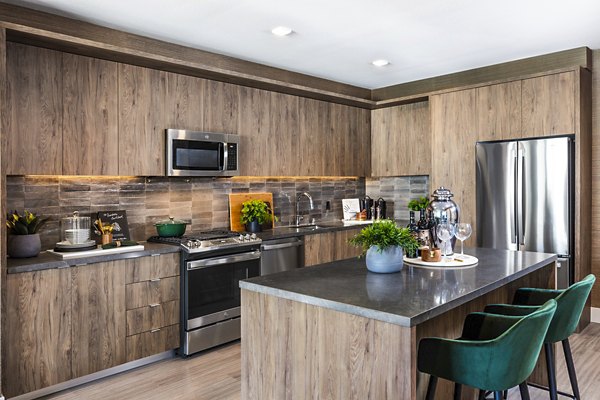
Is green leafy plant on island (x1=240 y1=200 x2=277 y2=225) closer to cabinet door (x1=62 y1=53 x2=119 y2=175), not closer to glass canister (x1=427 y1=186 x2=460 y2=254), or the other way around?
cabinet door (x1=62 y1=53 x2=119 y2=175)

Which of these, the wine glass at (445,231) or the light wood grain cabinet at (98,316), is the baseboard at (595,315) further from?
the light wood grain cabinet at (98,316)

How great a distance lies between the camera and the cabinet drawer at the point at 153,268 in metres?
3.42

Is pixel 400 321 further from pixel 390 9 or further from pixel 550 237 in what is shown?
pixel 550 237

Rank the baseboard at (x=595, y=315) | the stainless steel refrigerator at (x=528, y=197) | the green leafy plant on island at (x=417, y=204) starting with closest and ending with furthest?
the stainless steel refrigerator at (x=528, y=197) < the baseboard at (x=595, y=315) < the green leafy plant on island at (x=417, y=204)

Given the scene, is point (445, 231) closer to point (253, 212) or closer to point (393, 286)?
point (393, 286)

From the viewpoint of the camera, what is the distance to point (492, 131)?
4.73 meters

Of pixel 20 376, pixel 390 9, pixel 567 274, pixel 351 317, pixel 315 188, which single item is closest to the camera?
pixel 351 317

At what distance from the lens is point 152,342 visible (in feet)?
11.6

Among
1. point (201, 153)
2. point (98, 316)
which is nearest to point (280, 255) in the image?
point (201, 153)

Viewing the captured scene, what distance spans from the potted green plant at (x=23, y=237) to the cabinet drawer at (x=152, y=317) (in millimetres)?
797

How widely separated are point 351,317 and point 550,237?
323 cm

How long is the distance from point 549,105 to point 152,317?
399 cm

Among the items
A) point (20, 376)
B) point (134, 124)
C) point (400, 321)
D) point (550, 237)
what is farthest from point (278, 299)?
point (550, 237)

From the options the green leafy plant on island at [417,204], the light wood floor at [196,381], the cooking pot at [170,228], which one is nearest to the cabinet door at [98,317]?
the light wood floor at [196,381]
